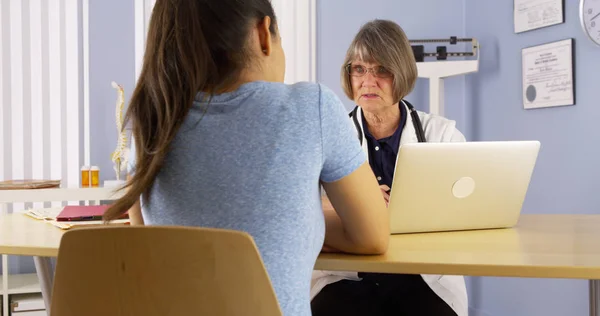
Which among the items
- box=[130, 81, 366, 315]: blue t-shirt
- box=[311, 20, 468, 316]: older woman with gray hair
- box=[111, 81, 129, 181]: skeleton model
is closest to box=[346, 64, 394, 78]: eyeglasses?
box=[311, 20, 468, 316]: older woman with gray hair

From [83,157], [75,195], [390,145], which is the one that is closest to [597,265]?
[390,145]

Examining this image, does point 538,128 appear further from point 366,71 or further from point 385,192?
point 385,192

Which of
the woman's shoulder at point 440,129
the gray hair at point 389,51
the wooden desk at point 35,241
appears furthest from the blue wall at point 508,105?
the wooden desk at point 35,241

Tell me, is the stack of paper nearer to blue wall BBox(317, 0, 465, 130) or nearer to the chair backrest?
the chair backrest

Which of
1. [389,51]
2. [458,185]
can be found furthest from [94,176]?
[458,185]

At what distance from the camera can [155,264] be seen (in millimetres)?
938

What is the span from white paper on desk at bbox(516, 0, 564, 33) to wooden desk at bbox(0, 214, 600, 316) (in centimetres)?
185

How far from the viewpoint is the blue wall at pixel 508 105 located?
10.7 feet

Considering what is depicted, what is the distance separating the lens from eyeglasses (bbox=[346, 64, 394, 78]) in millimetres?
2415

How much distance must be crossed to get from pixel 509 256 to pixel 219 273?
0.64m

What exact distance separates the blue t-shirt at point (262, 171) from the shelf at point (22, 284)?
2.57 metres

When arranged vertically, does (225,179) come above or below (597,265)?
above

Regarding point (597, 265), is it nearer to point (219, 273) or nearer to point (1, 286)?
point (219, 273)

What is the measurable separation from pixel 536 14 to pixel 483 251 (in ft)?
8.15
